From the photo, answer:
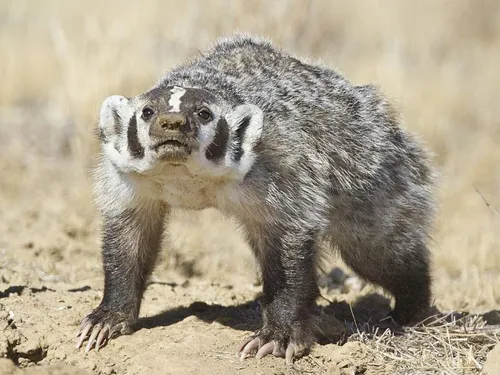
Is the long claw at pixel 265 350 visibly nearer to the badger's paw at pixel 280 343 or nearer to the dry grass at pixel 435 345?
the badger's paw at pixel 280 343

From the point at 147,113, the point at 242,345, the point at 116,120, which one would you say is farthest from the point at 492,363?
the point at 116,120

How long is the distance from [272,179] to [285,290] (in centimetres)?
57

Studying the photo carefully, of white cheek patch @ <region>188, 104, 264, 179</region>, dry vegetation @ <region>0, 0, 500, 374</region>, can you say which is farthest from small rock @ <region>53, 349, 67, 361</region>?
white cheek patch @ <region>188, 104, 264, 179</region>

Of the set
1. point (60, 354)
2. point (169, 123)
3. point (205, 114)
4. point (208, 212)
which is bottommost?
point (60, 354)

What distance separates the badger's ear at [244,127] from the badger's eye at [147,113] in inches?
16.2

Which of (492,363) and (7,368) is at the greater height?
(492,363)

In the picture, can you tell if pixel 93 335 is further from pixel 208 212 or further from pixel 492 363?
pixel 208 212

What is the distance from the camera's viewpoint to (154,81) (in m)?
8.70

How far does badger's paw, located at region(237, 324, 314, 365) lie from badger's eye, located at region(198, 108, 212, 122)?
45.6 inches

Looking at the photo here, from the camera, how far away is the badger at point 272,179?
4.16m

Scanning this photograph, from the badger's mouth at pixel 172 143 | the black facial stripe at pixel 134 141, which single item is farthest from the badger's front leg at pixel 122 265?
the badger's mouth at pixel 172 143

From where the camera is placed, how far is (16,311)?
4844 mm

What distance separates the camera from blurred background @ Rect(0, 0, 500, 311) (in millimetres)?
6840

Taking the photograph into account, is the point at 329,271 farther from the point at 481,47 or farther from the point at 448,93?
the point at 481,47
